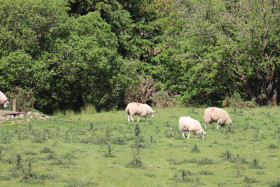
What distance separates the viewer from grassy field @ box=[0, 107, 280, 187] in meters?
11.6

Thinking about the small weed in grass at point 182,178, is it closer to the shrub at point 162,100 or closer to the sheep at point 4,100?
the sheep at point 4,100

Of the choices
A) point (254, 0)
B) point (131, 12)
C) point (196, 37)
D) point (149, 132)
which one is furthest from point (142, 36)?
point (149, 132)

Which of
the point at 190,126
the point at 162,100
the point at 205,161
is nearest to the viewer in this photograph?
the point at 205,161

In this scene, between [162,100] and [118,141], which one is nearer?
[118,141]

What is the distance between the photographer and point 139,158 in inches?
519

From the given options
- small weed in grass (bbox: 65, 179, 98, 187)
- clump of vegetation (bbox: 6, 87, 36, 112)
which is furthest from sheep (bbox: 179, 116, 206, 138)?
clump of vegetation (bbox: 6, 87, 36, 112)

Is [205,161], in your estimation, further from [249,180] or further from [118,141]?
[118,141]

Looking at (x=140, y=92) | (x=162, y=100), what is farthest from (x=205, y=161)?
(x=140, y=92)

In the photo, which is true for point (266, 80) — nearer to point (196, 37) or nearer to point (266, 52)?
point (266, 52)

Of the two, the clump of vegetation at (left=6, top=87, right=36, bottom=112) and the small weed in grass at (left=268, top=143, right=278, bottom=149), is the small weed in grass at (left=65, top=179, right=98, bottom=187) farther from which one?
the clump of vegetation at (left=6, top=87, right=36, bottom=112)

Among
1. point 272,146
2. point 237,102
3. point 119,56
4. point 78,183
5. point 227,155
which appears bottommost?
point 78,183

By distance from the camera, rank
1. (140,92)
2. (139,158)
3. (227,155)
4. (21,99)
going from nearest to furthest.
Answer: (139,158) < (227,155) < (21,99) < (140,92)

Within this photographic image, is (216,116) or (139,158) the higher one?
(216,116)

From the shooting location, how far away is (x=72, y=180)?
37.1 feet
